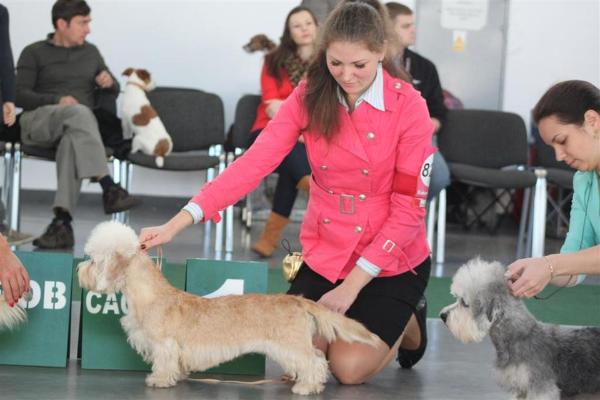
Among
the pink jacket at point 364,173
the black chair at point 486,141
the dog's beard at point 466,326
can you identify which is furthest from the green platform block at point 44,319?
the black chair at point 486,141

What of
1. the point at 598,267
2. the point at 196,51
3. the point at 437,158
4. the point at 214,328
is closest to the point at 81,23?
the point at 196,51

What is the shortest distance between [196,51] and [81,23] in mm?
1693

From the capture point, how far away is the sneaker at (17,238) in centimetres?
565

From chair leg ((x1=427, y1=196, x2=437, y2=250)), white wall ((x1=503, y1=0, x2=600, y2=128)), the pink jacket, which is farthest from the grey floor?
white wall ((x1=503, y1=0, x2=600, y2=128))

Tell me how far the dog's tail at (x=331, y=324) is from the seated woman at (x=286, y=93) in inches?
110

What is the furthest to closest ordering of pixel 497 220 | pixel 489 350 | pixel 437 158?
pixel 497 220
pixel 437 158
pixel 489 350

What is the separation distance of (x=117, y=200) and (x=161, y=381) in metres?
2.88

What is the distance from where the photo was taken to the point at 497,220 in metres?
7.87

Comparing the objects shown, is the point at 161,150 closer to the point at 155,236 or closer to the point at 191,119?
the point at 191,119

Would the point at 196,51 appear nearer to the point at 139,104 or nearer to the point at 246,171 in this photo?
the point at 139,104

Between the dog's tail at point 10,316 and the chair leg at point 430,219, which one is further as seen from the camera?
the chair leg at point 430,219

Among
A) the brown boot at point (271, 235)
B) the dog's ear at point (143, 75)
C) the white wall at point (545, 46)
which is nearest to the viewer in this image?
the brown boot at point (271, 235)

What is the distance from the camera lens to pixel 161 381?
117 inches

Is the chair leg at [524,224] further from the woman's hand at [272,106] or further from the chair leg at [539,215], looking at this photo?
the woman's hand at [272,106]
